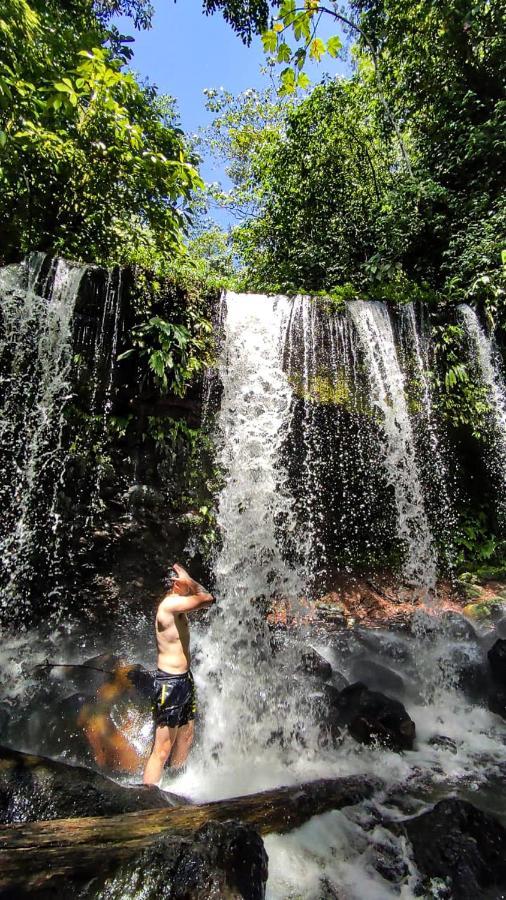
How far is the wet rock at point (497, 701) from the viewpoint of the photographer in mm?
5680

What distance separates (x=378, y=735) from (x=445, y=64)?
14912 mm

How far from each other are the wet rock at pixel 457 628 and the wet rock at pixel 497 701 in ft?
3.81

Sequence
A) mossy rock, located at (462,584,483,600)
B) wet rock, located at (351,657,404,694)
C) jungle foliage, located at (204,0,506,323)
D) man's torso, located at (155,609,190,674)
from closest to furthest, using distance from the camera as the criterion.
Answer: man's torso, located at (155,609,190,674)
wet rock, located at (351,657,404,694)
mossy rock, located at (462,584,483,600)
jungle foliage, located at (204,0,506,323)

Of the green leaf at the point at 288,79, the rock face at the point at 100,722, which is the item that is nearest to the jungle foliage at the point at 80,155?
the green leaf at the point at 288,79

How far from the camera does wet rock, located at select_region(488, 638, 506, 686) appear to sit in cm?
591

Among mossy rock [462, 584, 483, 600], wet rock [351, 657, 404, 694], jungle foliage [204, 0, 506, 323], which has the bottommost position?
wet rock [351, 657, 404, 694]

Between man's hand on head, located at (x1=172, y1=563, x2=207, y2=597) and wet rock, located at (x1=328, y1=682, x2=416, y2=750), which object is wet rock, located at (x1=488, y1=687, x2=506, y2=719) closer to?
wet rock, located at (x1=328, y1=682, x2=416, y2=750)

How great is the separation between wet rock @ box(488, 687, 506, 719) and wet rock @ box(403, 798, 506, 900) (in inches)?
102

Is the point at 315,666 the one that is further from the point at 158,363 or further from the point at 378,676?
the point at 158,363

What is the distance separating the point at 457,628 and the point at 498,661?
46.9 inches

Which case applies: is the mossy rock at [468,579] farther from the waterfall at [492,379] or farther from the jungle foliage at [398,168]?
the jungle foliage at [398,168]

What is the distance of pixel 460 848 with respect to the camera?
316cm

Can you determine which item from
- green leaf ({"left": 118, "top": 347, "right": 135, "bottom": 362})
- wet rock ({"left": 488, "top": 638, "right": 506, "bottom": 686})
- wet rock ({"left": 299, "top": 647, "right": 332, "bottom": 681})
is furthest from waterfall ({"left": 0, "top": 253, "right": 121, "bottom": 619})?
wet rock ({"left": 488, "top": 638, "right": 506, "bottom": 686})

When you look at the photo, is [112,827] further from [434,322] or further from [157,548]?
[434,322]
